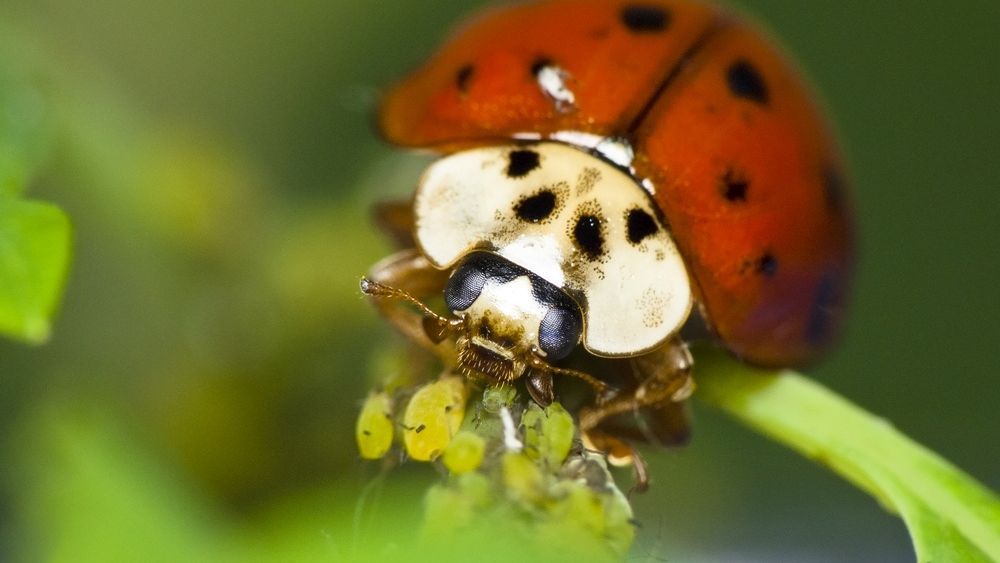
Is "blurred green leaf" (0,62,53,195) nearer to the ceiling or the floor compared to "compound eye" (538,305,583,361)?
nearer to the ceiling

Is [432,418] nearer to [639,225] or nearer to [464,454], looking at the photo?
[464,454]

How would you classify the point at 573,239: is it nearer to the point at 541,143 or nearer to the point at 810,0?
the point at 541,143

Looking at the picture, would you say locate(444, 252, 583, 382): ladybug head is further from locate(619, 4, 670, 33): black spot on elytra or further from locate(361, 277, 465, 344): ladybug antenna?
locate(619, 4, 670, 33): black spot on elytra

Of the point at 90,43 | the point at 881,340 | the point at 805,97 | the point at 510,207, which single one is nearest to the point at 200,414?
the point at 510,207

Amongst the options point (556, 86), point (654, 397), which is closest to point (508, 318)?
point (654, 397)

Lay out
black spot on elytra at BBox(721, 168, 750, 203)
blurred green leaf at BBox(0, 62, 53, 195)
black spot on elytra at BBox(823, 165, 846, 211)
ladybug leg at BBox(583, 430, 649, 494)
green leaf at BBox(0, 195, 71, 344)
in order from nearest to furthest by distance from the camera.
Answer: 1. green leaf at BBox(0, 195, 71, 344)
2. blurred green leaf at BBox(0, 62, 53, 195)
3. ladybug leg at BBox(583, 430, 649, 494)
4. black spot on elytra at BBox(721, 168, 750, 203)
5. black spot on elytra at BBox(823, 165, 846, 211)

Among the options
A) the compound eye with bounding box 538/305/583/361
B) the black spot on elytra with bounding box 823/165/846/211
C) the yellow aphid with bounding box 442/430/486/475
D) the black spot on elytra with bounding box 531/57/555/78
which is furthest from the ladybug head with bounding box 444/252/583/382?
the black spot on elytra with bounding box 823/165/846/211

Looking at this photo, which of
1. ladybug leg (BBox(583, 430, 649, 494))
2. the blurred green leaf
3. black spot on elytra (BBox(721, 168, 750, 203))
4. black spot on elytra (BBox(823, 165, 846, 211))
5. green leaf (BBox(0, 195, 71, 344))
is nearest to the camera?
green leaf (BBox(0, 195, 71, 344))
